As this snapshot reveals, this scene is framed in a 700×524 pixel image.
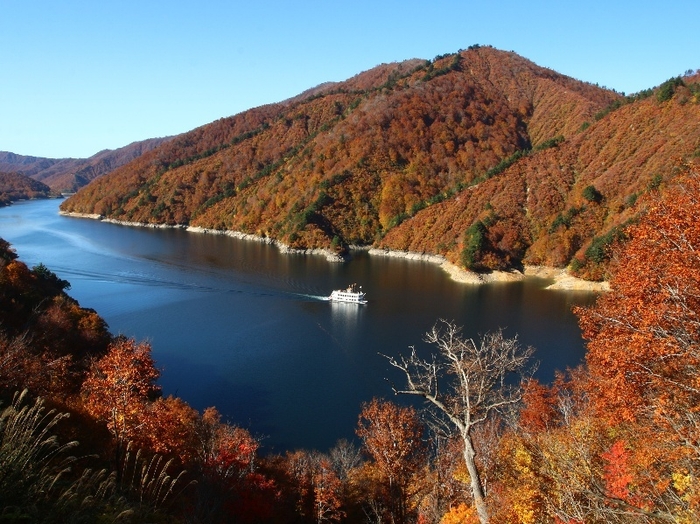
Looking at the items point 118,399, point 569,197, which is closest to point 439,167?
point 569,197

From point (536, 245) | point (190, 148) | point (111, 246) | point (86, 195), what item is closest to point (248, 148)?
point (190, 148)

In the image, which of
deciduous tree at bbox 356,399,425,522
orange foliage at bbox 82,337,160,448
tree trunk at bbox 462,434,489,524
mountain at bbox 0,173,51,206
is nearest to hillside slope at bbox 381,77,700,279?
deciduous tree at bbox 356,399,425,522

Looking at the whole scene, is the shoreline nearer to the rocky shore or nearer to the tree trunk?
the rocky shore

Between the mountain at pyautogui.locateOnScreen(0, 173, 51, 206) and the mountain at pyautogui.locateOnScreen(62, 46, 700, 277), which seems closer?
the mountain at pyautogui.locateOnScreen(62, 46, 700, 277)

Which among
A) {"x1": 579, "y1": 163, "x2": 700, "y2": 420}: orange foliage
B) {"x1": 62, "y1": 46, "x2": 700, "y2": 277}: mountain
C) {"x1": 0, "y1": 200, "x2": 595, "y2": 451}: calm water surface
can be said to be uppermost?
{"x1": 62, "y1": 46, "x2": 700, "y2": 277}: mountain

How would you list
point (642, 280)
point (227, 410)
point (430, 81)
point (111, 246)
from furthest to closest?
point (430, 81) → point (111, 246) → point (227, 410) → point (642, 280)

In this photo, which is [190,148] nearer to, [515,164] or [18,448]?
[515,164]
